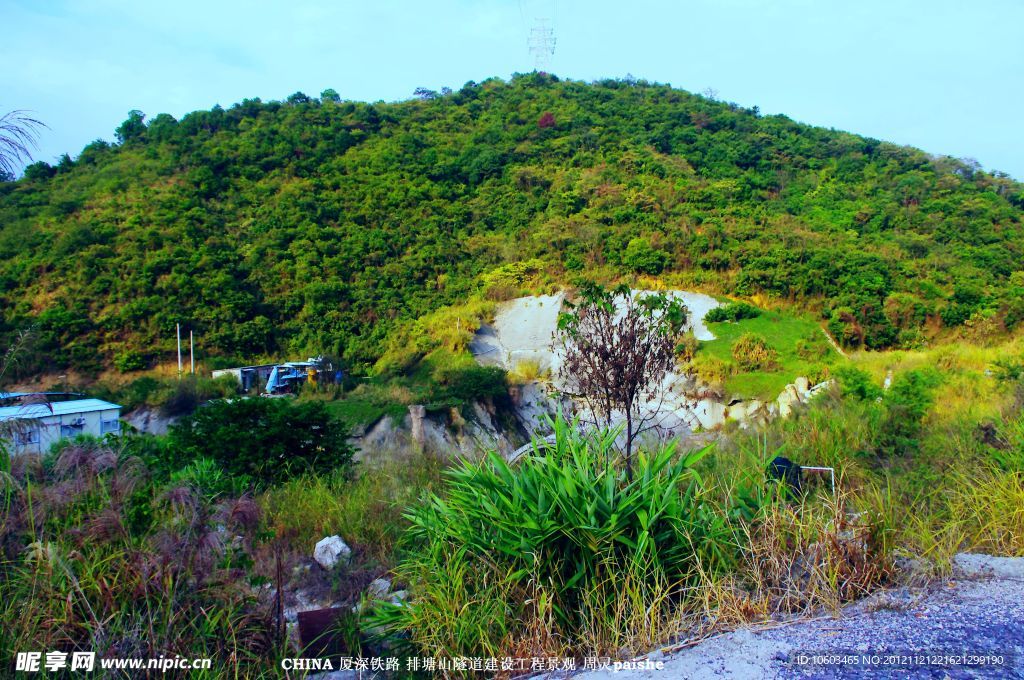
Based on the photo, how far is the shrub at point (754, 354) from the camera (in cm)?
1582

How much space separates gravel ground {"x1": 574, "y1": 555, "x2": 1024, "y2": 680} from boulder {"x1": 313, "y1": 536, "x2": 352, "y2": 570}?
7.61ft

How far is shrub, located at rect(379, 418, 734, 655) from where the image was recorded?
301 centimetres

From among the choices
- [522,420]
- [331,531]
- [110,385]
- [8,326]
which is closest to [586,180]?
[522,420]

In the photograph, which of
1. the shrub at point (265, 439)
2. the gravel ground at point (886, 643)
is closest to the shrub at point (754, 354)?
the shrub at point (265, 439)

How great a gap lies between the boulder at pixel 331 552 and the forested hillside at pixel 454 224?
54.1 ft

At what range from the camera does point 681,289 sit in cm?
2042

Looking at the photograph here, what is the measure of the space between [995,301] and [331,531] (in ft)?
67.2

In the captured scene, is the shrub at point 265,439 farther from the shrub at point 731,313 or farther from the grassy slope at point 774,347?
the shrub at point 731,313

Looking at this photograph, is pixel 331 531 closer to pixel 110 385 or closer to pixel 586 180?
pixel 110 385

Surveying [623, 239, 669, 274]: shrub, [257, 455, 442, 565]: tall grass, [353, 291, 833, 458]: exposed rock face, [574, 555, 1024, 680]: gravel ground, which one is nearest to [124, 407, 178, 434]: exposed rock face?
[353, 291, 833, 458]: exposed rock face

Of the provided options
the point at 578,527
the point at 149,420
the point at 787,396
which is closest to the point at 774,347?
the point at 787,396

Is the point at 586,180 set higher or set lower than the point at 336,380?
higher

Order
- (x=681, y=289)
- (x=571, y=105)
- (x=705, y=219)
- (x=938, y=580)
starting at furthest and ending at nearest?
(x=571, y=105), (x=705, y=219), (x=681, y=289), (x=938, y=580)

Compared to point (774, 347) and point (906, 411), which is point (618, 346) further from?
point (774, 347)
